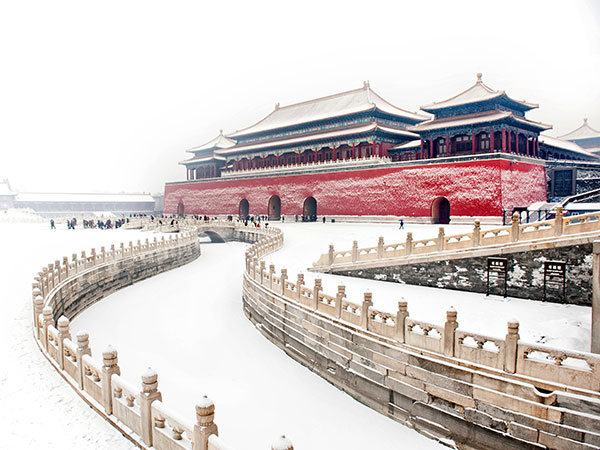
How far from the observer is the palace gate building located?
96.4 feet

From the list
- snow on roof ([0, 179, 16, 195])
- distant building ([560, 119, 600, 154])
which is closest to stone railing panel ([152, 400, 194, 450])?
distant building ([560, 119, 600, 154])

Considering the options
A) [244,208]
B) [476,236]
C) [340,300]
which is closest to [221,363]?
[340,300]

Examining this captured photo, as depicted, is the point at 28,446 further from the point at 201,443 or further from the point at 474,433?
the point at 474,433

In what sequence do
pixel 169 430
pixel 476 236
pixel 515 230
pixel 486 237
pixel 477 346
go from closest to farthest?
pixel 169 430 < pixel 477 346 < pixel 515 230 < pixel 476 236 < pixel 486 237

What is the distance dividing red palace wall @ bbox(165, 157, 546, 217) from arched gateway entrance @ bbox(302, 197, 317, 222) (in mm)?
556

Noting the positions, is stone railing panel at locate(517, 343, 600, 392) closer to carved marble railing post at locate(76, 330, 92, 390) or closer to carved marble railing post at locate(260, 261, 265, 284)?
carved marble railing post at locate(76, 330, 92, 390)

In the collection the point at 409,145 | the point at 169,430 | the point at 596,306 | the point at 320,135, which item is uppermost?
the point at 320,135

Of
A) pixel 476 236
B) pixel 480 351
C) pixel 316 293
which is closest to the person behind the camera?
pixel 480 351

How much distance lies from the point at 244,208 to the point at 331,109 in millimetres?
15093

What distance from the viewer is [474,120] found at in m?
29.6

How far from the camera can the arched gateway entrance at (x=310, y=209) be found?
4100 cm

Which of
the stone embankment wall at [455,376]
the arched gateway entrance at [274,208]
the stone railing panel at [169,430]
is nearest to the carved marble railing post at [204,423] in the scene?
the stone railing panel at [169,430]

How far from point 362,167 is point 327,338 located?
86.4 feet

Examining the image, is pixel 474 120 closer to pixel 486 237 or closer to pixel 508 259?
pixel 486 237
